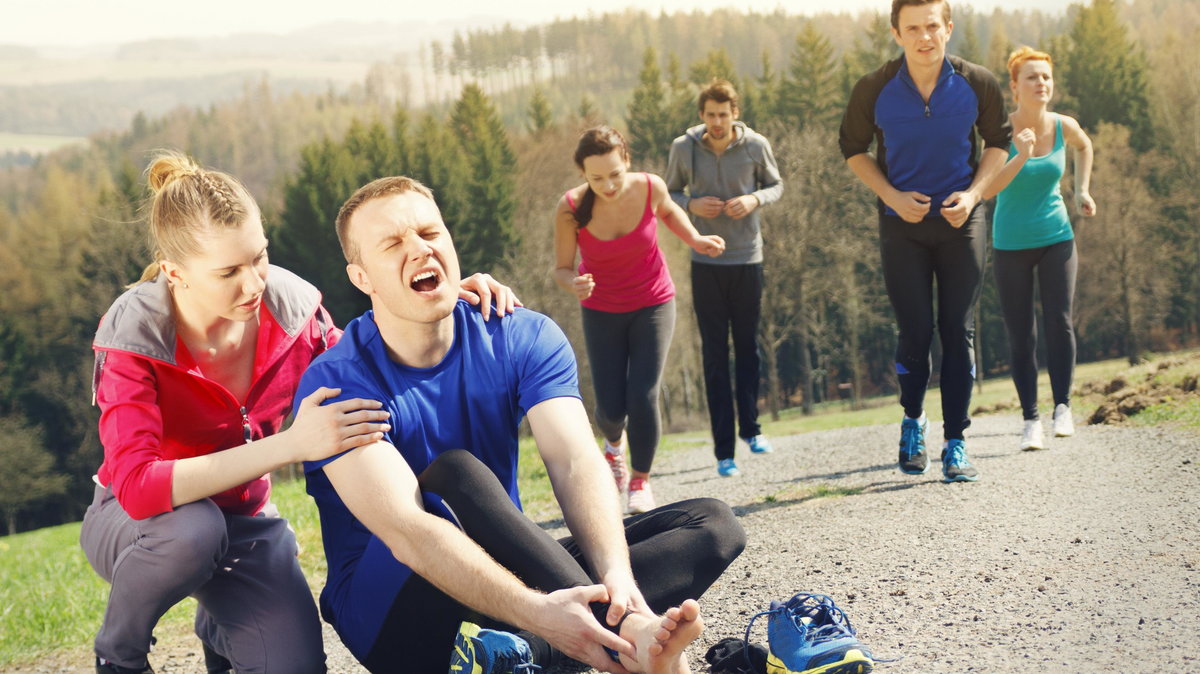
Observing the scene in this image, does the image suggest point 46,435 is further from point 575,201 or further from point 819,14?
point 819,14

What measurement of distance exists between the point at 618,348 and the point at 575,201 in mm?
999

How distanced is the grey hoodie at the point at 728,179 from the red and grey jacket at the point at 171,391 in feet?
14.9

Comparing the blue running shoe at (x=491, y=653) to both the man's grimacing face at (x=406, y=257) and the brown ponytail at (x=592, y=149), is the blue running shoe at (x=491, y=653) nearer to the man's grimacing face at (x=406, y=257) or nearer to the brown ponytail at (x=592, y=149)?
the man's grimacing face at (x=406, y=257)

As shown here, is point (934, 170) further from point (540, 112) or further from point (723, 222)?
point (540, 112)

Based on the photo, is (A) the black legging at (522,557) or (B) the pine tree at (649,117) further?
(B) the pine tree at (649,117)

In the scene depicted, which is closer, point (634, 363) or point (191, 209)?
point (191, 209)

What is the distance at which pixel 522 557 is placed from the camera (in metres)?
3.47

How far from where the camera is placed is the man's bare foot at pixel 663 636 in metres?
3.12

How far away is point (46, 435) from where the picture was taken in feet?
169

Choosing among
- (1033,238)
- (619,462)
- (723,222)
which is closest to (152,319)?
(619,462)

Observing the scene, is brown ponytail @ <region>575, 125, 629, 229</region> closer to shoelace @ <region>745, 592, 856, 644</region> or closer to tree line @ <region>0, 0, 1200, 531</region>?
shoelace @ <region>745, 592, 856, 644</region>

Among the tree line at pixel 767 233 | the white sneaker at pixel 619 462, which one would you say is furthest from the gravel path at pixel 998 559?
the tree line at pixel 767 233

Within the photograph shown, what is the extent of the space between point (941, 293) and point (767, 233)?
36700 millimetres

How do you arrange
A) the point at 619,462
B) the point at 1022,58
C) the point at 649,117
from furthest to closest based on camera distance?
the point at 649,117
the point at 1022,58
the point at 619,462
